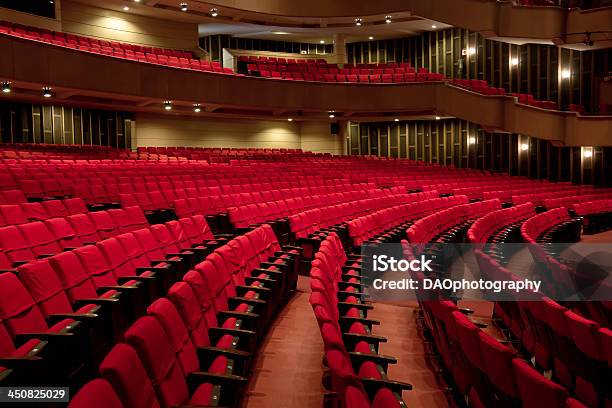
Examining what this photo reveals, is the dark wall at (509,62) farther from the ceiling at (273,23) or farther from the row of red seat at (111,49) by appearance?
the row of red seat at (111,49)

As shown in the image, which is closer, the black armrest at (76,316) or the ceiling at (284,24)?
the black armrest at (76,316)

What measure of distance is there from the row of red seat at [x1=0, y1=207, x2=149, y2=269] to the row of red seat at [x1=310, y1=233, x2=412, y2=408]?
1.16m

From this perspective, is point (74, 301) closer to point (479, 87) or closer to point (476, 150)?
point (479, 87)

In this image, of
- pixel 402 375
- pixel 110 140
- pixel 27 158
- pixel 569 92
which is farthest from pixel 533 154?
pixel 402 375

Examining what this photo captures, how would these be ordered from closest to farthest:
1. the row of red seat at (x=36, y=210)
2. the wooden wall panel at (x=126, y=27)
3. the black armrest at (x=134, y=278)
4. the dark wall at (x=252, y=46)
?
the black armrest at (x=134, y=278) < the row of red seat at (x=36, y=210) < the wooden wall panel at (x=126, y=27) < the dark wall at (x=252, y=46)

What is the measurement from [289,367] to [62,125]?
7.58 meters

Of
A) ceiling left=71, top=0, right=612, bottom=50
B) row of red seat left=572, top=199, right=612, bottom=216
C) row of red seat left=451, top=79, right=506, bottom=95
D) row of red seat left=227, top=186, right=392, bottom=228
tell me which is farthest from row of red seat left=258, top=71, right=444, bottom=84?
row of red seat left=227, top=186, right=392, bottom=228

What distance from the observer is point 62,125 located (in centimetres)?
839

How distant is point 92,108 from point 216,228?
19.3ft

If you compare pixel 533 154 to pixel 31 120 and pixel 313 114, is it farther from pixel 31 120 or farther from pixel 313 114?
pixel 31 120

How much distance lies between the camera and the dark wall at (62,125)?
25.9 ft

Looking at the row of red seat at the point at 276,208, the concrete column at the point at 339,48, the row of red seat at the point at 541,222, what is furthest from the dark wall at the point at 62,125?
the row of red seat at the point at 541,222

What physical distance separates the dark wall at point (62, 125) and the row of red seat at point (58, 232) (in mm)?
5589

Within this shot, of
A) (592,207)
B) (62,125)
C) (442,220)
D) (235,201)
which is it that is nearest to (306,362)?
(235,201)
